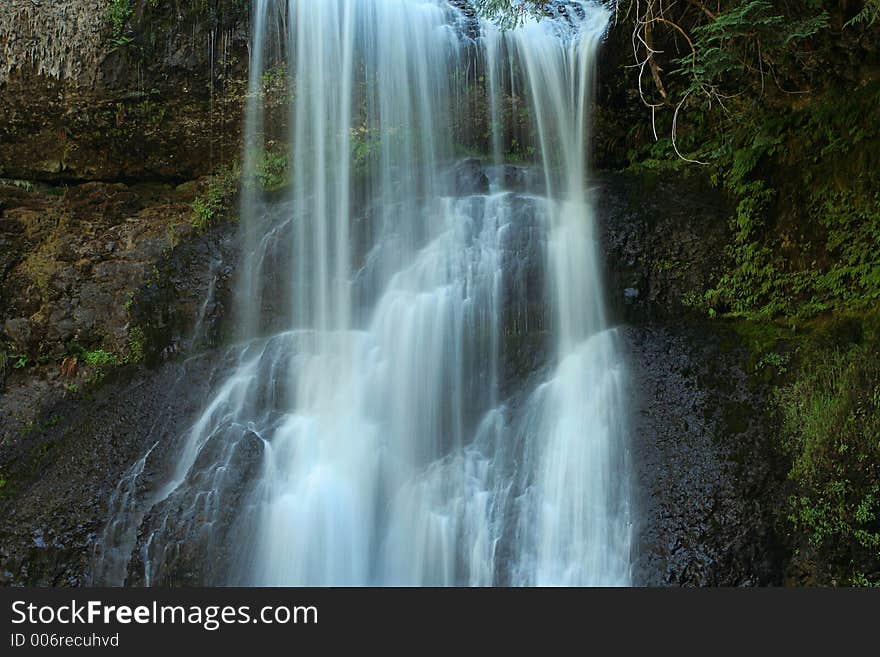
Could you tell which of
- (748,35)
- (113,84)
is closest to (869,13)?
(748,35)

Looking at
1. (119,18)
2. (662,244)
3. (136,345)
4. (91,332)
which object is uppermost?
(119,18)

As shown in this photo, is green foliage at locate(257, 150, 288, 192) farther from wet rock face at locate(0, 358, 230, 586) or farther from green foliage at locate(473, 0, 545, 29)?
green foliage at locate(473, 0, 545, 29)

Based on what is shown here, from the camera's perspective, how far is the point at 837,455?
7.39 m

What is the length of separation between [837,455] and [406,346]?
4.72 meters

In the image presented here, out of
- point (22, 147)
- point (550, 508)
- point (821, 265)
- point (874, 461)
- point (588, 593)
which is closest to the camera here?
point (588, 593)

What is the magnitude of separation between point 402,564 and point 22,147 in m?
8.74

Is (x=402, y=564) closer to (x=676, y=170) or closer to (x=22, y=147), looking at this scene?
(x=676, y=170)

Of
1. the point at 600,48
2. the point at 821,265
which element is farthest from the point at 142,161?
the point at 821,265

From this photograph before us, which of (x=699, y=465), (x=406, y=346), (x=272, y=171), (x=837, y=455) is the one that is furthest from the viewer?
(x=272, y=171)

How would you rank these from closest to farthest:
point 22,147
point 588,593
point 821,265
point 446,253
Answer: point 588,593 < point 821,265 < point 446,253 < point 22,147

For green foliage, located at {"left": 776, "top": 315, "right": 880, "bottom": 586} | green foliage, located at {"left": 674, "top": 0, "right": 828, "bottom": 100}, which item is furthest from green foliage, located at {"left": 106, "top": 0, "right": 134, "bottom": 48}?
green foliage, located at {"left": 776, "top": 315, "right": 880, "bottom": 586}

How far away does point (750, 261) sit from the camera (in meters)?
9.41

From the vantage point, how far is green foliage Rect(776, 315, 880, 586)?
690cm

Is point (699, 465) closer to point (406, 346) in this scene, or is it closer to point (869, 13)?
point (406, 346)
